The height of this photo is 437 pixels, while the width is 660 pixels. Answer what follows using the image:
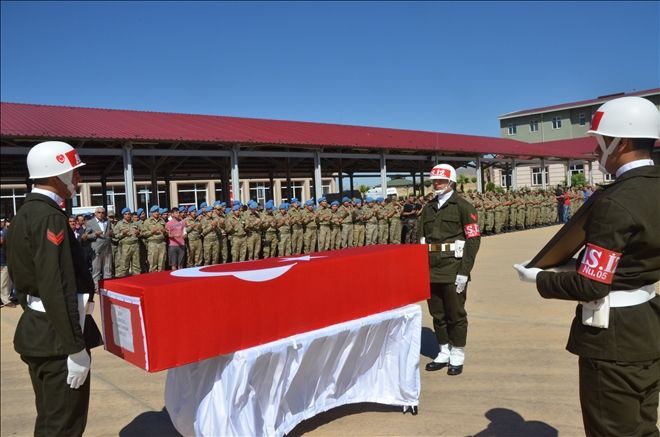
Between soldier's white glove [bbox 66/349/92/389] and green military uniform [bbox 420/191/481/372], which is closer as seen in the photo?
soldier's white glove [bbox 66/349/92/389]

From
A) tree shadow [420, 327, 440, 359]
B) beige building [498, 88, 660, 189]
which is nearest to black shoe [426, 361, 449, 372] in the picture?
tree shadow [420, 327, 440, 359]

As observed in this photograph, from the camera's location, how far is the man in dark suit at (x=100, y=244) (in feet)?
36.6

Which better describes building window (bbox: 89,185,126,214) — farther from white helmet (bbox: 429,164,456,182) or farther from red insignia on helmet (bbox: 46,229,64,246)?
red insignia on helmet (bbox: 46,229,64,246)

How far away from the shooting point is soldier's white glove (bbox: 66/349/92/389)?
260cm

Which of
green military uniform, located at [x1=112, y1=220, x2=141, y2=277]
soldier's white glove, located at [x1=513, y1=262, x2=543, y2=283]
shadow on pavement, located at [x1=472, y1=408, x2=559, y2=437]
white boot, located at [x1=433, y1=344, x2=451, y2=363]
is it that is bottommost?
shadow on pavement, located at [x1=472, y1=408, x2=559, y2=437]

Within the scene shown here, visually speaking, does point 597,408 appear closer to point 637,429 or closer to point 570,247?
point 637,429

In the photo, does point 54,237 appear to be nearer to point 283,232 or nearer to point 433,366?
point 433,366

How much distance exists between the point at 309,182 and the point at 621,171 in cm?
4039

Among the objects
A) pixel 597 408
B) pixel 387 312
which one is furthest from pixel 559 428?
pixel 597 408

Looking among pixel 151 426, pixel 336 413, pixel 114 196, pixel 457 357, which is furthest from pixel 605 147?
pixel 114 196

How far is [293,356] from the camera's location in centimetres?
326

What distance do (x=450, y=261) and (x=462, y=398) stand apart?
1230mm

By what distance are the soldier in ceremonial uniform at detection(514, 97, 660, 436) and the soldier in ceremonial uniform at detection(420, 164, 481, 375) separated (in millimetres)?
2541

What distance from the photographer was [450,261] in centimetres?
485
